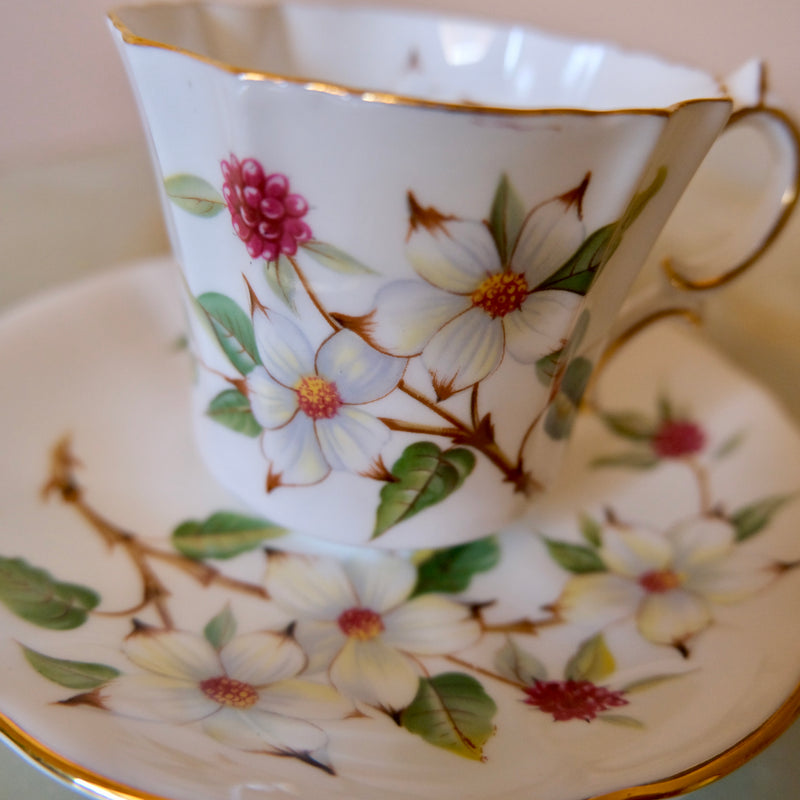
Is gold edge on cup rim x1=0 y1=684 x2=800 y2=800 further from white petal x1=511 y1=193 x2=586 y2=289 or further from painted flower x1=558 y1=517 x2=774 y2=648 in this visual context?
white petal x1=511 y1=193 x2=586 y2=289

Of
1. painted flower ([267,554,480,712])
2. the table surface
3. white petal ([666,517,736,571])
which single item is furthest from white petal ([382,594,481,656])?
the table surface

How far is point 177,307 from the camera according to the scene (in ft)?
1.45

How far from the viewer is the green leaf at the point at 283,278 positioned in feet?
0.76

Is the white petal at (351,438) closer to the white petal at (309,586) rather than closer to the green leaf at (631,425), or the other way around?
the white petal at (309,586)

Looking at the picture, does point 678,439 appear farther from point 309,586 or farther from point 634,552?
point 309,586

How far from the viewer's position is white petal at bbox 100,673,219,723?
23cm

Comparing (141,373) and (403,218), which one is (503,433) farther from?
(141,373)

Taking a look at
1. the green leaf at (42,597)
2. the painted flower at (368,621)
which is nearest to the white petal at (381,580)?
the painted flower at (368,621)

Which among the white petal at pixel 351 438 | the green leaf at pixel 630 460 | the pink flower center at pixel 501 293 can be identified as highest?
the pink flower center at pixel 501 293

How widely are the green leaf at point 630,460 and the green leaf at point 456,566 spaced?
0.09 m

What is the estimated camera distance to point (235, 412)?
289 mm

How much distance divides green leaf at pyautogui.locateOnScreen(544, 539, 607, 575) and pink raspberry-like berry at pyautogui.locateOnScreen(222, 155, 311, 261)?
185 millimetres

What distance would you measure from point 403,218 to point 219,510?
18 cm

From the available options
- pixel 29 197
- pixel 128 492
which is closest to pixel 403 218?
pixel 128 492
